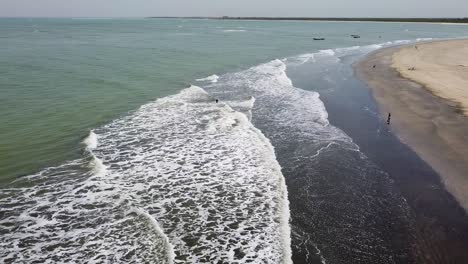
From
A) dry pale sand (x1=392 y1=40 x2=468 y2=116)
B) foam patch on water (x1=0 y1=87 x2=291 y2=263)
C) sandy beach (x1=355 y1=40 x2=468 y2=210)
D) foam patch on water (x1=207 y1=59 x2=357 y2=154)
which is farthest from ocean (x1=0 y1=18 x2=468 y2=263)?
dry pale sand (x1=392 y1=40 x2=468 y2=116)

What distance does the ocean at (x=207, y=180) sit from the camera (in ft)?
29.7

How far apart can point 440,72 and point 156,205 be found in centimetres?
2994

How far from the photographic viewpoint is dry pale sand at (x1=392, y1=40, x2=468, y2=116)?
78.1ft

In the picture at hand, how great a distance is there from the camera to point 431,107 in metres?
21.0

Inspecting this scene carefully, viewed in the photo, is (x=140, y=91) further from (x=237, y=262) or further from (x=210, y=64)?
(x=237, y=262)

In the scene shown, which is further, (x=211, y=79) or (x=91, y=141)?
(x=211, y=79)

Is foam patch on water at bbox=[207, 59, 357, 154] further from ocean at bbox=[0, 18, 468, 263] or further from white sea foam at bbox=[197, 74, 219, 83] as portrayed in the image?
white sea foam at bbox=[197, 74, 219, 83]

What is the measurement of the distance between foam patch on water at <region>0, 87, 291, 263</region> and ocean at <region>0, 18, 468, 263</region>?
0.04 metres

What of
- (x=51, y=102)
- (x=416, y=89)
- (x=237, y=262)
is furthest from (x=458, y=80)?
(x=51, y=102)

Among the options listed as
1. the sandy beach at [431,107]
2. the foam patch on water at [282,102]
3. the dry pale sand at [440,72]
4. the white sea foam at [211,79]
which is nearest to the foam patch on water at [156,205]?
the foam patch on water at [282,102]

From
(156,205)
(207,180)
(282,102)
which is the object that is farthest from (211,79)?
(156,205)

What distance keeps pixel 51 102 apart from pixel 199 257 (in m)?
17.1

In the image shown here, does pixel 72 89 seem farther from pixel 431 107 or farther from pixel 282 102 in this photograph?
pixel 431 107

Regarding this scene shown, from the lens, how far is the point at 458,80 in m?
27.7
